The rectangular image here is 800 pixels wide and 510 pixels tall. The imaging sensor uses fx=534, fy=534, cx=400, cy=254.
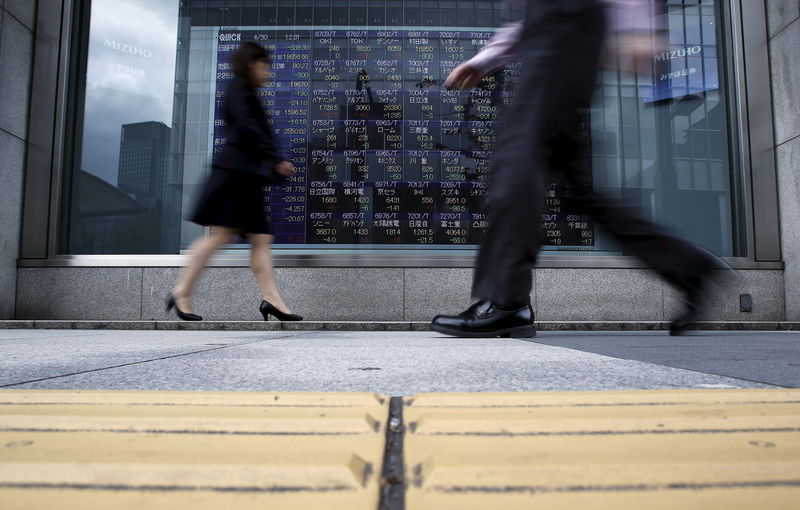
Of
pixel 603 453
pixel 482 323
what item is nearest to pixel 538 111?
pixel 482 323

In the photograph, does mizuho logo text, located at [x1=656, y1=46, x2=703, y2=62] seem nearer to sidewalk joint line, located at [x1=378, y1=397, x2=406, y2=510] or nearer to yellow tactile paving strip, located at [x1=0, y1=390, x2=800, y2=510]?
yellow tactile paving strip, located at [x1=0, y1=390, x2=800, y2=510]

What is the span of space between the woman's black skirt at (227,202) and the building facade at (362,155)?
1799mm

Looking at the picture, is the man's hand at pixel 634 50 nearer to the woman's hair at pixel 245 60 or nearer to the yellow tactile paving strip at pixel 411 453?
the yellow tactile paving strip at pixel 411 453

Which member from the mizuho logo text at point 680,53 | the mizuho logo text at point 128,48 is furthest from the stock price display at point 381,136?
the mizuho logo text at point 680,53

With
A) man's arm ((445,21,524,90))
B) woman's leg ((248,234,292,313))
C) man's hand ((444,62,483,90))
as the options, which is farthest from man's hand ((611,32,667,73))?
woman's leg ((248,234,292,313))

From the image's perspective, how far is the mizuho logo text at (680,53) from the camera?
5898 mm

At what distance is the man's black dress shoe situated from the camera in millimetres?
2281

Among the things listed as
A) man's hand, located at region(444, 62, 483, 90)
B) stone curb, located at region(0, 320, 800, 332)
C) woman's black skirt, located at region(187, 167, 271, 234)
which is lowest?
stone curb, located at region(0, 320, 800, 332)

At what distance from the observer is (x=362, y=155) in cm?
580

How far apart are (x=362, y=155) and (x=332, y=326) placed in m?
2.08

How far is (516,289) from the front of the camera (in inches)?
70.5

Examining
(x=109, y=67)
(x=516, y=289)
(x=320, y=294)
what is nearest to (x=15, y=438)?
(x=516, y=289)

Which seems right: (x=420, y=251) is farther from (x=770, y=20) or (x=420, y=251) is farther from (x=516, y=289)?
(x=770, y=20)

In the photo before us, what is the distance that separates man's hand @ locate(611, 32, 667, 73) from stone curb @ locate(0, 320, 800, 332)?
9.31 ft
